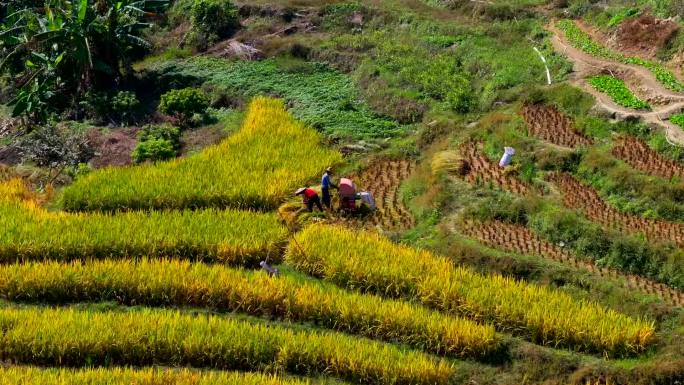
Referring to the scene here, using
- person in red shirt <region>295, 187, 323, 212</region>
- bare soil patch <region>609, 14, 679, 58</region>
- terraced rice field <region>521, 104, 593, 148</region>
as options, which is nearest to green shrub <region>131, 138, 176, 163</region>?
person in red shirt <region>295, 187, 323, 212</region>

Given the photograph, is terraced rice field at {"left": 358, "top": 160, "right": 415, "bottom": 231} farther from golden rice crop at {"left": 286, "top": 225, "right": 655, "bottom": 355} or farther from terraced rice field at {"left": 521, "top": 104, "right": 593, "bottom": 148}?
terraced rice field at {"left": 521, "top": 104, "right": 593, "bottom": 148}

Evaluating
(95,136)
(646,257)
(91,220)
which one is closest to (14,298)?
(91,220)

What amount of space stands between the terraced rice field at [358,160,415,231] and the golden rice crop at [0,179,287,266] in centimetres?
210

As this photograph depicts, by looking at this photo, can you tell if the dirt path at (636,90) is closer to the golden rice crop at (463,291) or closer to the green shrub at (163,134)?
the golden rice crop at (463,291)

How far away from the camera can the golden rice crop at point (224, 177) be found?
13.7 m

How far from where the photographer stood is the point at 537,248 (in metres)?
11.8

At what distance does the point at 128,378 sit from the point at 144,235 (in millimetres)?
3787

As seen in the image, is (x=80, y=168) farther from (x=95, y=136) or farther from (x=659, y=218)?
(x=659, y=218)

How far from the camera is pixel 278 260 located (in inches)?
478

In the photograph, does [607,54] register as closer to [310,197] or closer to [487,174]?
[487,174]

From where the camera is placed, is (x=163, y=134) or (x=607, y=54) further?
(x=607, y=54)

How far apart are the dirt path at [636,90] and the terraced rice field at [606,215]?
217 centimetres

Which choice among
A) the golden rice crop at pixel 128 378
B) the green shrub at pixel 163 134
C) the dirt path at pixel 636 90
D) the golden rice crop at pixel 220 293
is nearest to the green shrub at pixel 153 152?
the green shrub at pixel 163 134

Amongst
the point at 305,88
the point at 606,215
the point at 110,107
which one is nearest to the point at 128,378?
the point at 606,215
